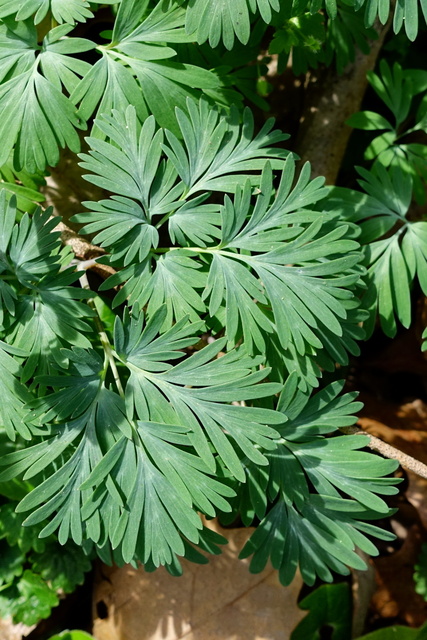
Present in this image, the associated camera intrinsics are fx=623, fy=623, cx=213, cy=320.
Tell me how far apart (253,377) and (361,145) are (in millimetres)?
1565

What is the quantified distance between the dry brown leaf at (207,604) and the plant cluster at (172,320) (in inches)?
28.6

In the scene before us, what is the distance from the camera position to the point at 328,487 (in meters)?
1.65

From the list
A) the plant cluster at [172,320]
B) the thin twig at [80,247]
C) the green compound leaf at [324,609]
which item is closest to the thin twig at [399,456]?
the plant cluster at [172,320]

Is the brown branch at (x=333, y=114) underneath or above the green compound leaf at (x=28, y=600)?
above

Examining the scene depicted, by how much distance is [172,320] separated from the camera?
1.67 meters

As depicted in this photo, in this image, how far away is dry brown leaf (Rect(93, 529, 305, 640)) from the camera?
7.63ft

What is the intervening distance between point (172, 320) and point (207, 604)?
127 centimetres

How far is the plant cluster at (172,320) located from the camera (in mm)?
1505

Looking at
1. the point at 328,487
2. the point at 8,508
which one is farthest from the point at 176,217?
the point at 8,508

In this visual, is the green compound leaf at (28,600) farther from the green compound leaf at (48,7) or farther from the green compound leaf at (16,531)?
the green compound leaf at (48,7)

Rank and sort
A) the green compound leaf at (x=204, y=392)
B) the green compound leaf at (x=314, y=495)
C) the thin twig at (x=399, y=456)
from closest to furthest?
1. the green compound leaf at (x=204, y=392)
2. the green compound leaf at (x=314, y=495)
3. the thin twig at (x=399, y=456)

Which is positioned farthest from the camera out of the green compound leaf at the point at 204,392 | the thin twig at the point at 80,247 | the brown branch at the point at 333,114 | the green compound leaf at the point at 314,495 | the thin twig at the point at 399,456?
the brown branch at the point at 333,114

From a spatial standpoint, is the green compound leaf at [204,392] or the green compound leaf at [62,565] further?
the green compound leaf at [62,565]

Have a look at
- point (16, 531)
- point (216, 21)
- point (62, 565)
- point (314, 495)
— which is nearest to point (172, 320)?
point (314, 495)
